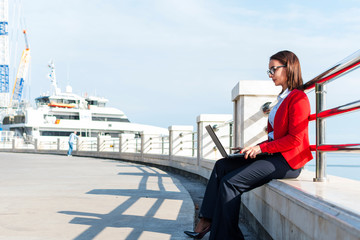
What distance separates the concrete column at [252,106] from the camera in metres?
5.13

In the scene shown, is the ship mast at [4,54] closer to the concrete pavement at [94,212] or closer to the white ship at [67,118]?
the white ship at [67,118]

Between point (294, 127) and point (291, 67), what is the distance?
1.81 feet

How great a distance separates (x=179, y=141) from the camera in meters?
12.9

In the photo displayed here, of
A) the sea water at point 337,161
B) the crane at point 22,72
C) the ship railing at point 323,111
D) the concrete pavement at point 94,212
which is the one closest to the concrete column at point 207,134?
the concrete pavement at point 94,212

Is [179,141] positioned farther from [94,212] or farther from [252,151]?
[252,151]

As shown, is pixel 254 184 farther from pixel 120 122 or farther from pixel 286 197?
pixel 120 122

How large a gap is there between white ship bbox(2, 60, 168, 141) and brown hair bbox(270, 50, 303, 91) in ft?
161

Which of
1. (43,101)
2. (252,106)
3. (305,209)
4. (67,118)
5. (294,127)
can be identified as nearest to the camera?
(305,209)

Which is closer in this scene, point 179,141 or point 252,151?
point 252,151

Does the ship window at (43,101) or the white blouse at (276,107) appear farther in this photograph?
the ship window at (43,101)

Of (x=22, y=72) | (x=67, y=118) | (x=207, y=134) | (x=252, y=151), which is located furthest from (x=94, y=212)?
(x=22, y=72)

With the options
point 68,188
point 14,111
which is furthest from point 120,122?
point 68,188

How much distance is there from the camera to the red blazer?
328cm

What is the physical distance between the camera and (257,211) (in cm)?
406
